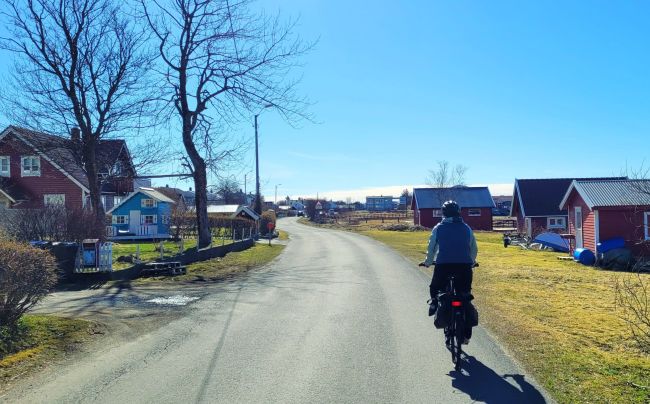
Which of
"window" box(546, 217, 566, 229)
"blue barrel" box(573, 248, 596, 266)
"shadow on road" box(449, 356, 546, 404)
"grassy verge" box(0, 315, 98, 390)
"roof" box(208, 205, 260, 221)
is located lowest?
"blue barrel" box(573, 248, 596, 266)

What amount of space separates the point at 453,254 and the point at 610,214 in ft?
73.6

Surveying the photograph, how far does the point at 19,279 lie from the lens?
747 centimetres

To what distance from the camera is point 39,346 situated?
7.32 metres

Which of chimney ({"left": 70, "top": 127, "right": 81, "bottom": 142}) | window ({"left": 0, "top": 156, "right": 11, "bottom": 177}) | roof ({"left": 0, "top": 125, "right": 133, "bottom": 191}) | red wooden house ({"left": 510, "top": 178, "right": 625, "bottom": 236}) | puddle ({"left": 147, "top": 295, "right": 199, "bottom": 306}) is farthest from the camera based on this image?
red wooden house ({"left": 510, "top": 178, "right": 625, "bottom": 236})

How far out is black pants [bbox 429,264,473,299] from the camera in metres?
6.96

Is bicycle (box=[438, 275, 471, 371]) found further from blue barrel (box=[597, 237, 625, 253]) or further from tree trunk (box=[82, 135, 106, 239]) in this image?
blue barrel (box=[597, 237, 625, 253])

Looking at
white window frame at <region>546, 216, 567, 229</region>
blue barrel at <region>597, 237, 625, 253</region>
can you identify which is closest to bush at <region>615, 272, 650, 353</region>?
Result: blue barrel at <region>597, 237, 625, 253</region>

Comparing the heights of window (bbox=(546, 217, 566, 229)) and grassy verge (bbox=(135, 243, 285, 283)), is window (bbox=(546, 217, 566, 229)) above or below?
above

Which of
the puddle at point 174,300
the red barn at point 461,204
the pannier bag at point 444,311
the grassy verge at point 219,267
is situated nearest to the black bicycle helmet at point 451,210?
the pannier bag at point 444,311

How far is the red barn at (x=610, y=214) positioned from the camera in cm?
2527

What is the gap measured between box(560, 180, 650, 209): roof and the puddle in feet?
69.6

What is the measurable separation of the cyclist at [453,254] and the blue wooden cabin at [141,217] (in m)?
29.9

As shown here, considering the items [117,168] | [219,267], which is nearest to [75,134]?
[117,168]

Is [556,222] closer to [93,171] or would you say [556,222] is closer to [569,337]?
[93,171]
